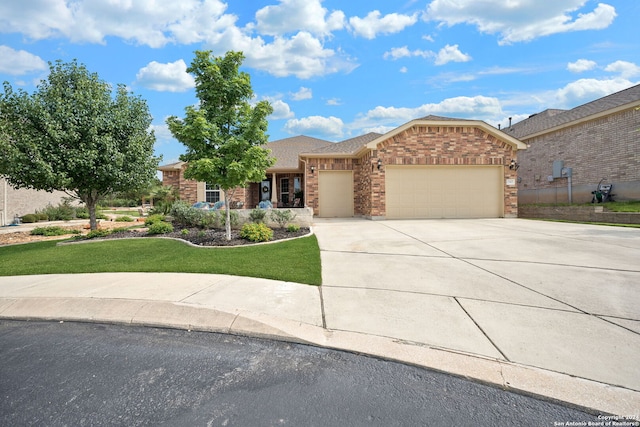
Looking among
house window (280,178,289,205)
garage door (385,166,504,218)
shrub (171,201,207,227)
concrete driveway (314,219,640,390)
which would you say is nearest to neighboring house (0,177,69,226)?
shrub (171,201,207,227)

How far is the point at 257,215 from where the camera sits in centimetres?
1117

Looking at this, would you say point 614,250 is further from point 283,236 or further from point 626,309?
point 283,236

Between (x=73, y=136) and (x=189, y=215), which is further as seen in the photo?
(x=189, y=215)

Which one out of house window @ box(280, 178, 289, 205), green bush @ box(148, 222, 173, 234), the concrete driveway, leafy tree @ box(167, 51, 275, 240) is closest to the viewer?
the concrete driveway

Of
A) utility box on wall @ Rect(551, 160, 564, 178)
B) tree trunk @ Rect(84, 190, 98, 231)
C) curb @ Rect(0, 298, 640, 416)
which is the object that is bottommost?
curb @ Rect(0, 298, 640, 416)

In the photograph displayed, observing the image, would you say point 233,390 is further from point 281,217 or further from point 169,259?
point 281,217

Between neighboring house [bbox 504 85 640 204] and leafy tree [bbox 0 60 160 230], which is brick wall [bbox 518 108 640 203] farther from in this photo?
leafy tree [bbox 0 60 160 230]

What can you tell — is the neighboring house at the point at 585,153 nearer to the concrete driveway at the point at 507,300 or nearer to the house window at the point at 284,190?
the concrete driveway at the point at 507,300

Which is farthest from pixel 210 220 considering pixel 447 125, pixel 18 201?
pixel 18 201

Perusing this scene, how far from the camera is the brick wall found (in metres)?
14.0

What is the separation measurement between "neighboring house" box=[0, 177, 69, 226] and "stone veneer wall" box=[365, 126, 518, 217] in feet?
55.9

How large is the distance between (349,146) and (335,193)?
306 centimetres

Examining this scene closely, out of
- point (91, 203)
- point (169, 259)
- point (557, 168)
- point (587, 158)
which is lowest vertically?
point (169, 259)

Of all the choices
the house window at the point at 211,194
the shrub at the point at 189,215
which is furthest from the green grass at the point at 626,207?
the house window at the point at 211,194
